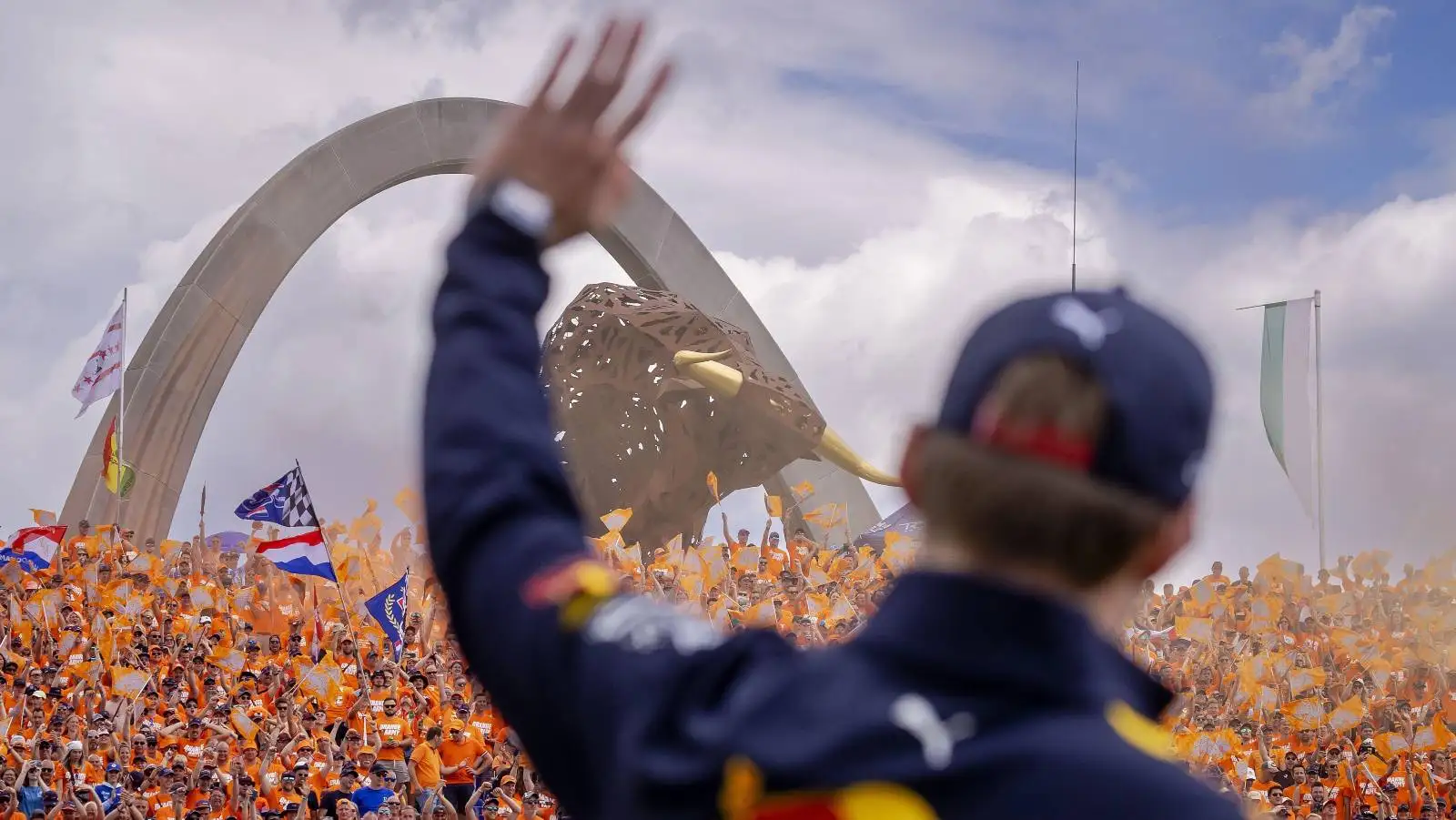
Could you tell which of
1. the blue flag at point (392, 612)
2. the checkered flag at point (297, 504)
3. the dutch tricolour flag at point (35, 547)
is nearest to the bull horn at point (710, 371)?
the checkered flag at point (297, 504)

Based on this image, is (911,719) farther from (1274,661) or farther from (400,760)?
(1274,661)

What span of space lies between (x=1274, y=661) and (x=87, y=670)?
31.7ft

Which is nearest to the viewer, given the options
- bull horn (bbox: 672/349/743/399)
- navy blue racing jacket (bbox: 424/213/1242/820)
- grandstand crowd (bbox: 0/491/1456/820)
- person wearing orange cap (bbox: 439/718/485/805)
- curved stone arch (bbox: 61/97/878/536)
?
navy blue racing jacket (bbox: 424/213/1242/820)

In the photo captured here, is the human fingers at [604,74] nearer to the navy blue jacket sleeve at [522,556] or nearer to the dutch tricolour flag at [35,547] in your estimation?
the navy blue jacket sleeve at [522,556]

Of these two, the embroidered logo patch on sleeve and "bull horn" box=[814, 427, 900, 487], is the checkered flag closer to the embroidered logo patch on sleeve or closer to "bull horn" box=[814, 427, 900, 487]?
"bull horn" box=[814, 427, 900, 487]

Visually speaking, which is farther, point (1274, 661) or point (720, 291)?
point (720, 291)

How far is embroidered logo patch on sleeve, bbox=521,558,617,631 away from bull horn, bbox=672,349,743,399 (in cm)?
1762

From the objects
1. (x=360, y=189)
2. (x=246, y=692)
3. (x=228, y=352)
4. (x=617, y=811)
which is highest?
(x=360, y=189)

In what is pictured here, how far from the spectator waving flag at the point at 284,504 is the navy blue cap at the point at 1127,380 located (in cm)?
1414

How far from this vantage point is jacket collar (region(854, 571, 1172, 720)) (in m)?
0.91

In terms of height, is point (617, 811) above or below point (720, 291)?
below

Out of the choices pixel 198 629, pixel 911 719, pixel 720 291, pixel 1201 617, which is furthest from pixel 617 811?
pixel 720 291

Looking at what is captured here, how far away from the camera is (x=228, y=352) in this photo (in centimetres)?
2086

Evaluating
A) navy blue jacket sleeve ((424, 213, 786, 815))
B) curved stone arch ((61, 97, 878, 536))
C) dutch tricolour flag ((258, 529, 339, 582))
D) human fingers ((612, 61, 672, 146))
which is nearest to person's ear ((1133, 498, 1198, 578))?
navy blue jacket sleeve ((424, 213, 786, 815))
